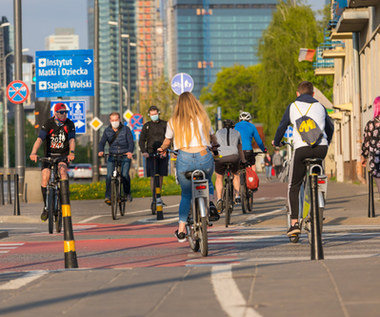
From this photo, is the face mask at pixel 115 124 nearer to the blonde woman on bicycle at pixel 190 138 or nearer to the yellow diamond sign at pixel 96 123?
the blonde woman on bicycle at pixel 190 138

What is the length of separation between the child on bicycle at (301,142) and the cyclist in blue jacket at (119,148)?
22.4ft

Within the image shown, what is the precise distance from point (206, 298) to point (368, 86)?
2878 cm

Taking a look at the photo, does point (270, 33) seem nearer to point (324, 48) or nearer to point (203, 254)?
point (324, 48)

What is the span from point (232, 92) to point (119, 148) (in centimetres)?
10946

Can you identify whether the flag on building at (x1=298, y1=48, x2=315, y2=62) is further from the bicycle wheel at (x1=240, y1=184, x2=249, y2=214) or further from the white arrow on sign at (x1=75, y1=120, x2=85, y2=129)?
the bicycle wheel at (x1=240, y1=184, x2=249, y2=214)

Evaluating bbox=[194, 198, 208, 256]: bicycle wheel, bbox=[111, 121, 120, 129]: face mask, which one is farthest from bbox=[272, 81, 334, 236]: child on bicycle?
bbox=[111, 121, 120, 129]: face mask

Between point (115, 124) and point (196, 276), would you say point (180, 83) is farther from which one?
point (196, 276)

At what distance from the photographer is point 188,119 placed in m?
10.9

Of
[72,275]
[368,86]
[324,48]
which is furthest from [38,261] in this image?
[324,48]

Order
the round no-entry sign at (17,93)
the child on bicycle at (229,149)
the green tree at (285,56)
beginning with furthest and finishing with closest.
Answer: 1. the green tree at (285,56)
2. the round no-entry sign at (17,93)
3. the child on bicycle at (229,149)

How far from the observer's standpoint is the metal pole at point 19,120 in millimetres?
24141

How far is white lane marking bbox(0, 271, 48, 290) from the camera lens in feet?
25.6

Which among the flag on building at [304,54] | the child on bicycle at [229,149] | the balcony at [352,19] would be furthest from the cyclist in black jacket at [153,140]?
the flag on building at [304,54]

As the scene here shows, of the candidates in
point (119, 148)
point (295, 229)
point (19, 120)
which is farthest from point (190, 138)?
point (19, 120)
